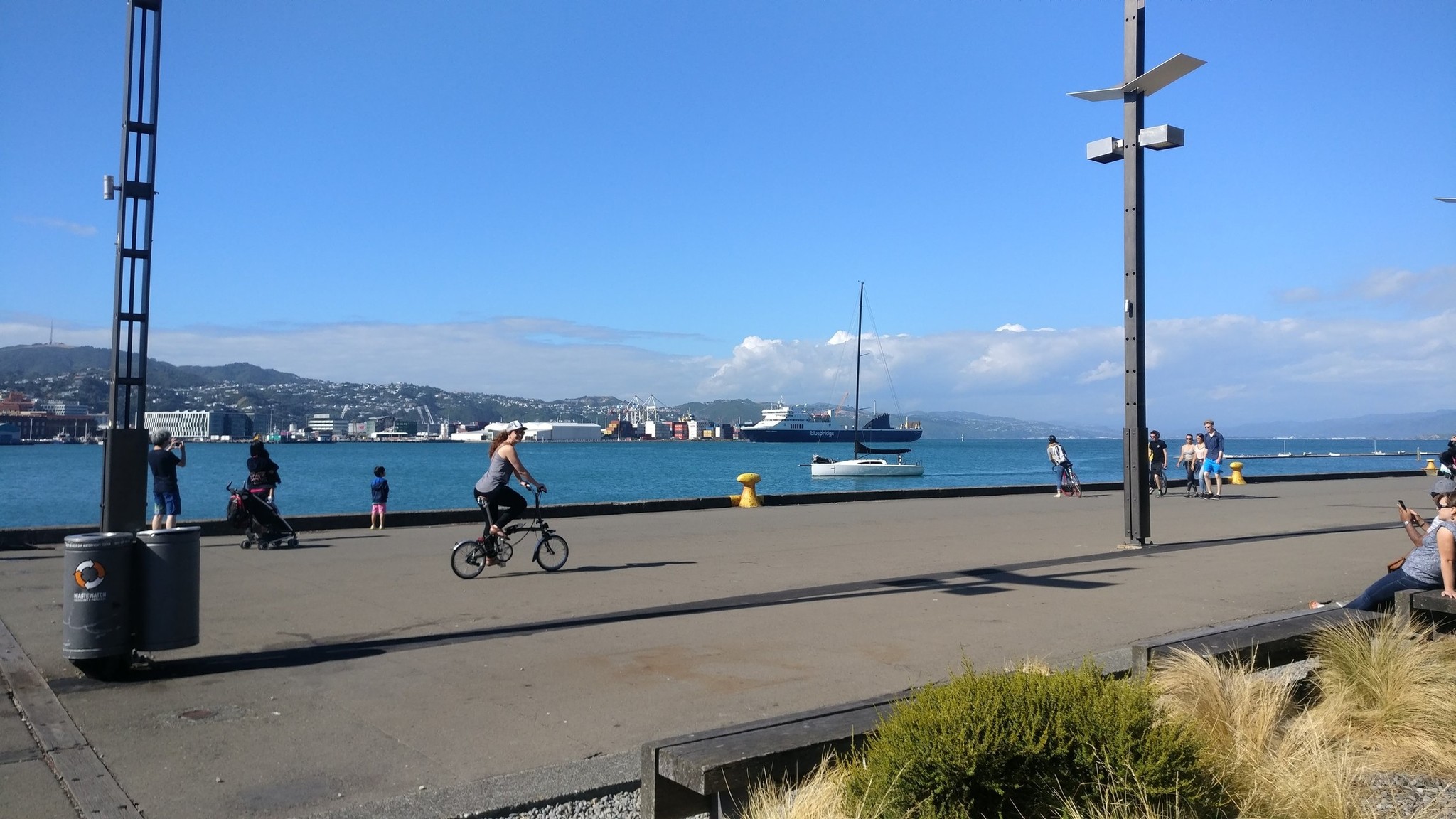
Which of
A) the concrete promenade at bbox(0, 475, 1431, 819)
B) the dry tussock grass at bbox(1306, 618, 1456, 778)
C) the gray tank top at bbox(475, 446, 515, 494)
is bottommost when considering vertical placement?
the concrete promenade at bbox(0, 475, 1431, 819)

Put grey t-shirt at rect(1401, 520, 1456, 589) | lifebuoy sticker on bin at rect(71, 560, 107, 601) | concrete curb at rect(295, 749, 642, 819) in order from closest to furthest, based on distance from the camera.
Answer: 1. concrete curb at rect(295, 749, 642, 819)
2. lifebuoy sticker on bin at rect(71, 560, 107, 601)
3. grey t-shirt at rect(1401, 520, 1456, 589)

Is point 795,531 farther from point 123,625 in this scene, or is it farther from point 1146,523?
point 123,625

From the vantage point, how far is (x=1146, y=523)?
587 inches

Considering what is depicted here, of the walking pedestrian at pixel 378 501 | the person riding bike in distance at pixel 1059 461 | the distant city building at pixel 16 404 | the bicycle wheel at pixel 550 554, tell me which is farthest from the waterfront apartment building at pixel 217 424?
the bicycle wheel at pixel 550 554

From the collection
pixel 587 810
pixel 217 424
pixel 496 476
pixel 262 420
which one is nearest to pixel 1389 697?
pixel 587 810

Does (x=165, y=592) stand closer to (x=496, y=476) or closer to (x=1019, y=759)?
(x=496, y=476)

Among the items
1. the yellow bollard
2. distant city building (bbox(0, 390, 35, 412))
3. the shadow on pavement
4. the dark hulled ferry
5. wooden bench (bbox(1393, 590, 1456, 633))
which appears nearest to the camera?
wooden bench (bbox(1393, 590, 1456, 633))

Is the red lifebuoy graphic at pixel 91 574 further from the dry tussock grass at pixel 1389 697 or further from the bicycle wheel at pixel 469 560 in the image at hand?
the dry tussock grass at pixel 1389 697

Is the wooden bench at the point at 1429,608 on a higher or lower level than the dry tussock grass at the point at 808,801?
higher

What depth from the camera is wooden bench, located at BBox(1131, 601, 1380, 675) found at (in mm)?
5551

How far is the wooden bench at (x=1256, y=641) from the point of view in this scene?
5.55 meters

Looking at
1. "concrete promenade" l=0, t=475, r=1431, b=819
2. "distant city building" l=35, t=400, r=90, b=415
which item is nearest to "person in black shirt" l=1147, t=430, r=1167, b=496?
"concrete promenade" l=0, t=475, r=1431, b=819

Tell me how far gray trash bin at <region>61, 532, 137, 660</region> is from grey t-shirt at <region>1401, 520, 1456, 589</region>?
27.7 ft

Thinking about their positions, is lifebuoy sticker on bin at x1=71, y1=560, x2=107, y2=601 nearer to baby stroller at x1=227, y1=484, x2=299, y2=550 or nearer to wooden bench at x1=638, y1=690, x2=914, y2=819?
wooden bench at x1=638, y1=690, x2=914, y2=819
